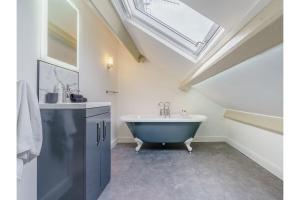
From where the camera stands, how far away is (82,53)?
2.89m

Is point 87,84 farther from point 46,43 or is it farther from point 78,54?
point 46,43

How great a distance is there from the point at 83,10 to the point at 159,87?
244 cm

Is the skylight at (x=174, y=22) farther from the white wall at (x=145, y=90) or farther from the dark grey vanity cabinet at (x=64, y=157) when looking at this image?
the white wall at (x=145, y=90)

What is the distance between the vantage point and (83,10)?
2.96 metres

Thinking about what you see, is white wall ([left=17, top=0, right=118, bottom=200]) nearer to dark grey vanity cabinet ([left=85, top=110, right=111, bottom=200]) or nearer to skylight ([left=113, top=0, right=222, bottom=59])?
dark grey vanity cabinet ([left=85, top=110, right=111, bottom=200])

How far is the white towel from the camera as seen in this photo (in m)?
1.14

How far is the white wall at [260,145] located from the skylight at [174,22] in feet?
5.01

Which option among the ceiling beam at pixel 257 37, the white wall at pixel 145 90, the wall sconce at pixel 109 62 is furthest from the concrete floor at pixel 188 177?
the wall sconce at pixel 109 62

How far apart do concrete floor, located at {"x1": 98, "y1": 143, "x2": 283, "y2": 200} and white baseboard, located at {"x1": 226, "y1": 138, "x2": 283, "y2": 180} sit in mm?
73

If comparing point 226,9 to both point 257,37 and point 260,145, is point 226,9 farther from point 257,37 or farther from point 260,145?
point 260,145

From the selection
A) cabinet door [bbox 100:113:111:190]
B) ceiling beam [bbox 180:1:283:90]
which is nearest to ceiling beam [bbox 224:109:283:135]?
ceiling beam [bbox 180:1:283:90]

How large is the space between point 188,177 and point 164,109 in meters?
2.34

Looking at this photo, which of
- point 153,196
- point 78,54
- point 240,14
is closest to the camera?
point 240,14
